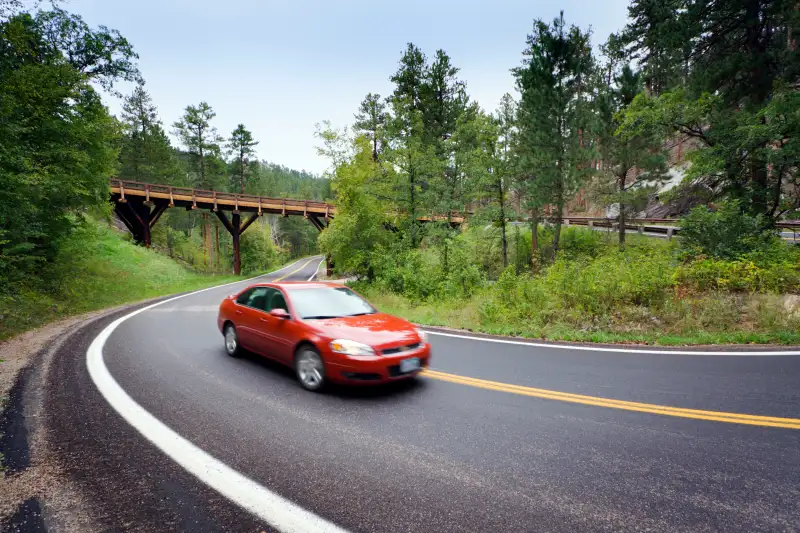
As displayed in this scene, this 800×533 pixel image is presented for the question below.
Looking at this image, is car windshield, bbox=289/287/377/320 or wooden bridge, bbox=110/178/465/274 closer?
car windshield, bbox=289/287/377/320

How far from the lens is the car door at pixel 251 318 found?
5.89 m

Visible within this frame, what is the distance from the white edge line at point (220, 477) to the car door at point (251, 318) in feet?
5.87

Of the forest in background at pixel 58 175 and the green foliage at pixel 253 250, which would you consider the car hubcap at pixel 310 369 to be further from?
the green foliage at pixel 253 250

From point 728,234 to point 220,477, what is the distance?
46.5 feet

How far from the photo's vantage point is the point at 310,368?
4.87 metres

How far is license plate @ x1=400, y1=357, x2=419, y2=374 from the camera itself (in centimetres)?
463

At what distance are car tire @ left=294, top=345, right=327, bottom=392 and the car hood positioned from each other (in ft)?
1.11

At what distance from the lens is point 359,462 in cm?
306

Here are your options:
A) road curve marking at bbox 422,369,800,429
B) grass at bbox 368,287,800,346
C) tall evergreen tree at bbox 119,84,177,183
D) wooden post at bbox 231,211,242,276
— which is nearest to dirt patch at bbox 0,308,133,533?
road curve marking at bbox 422,369,800,429

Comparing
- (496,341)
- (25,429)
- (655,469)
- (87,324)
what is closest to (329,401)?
(25,429)

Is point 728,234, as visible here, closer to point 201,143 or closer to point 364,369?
point 364,369

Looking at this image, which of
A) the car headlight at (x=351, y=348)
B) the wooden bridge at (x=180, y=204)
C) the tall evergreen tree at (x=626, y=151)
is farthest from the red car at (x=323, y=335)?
the wooden bridge at (x=180, y=204)

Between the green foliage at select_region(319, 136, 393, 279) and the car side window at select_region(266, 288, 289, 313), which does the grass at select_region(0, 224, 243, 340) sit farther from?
the green foliage at select_region(319, 136, 393, 279)

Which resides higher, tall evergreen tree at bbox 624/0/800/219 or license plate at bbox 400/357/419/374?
tall evergreen tree at bbox 624/0/800/219
